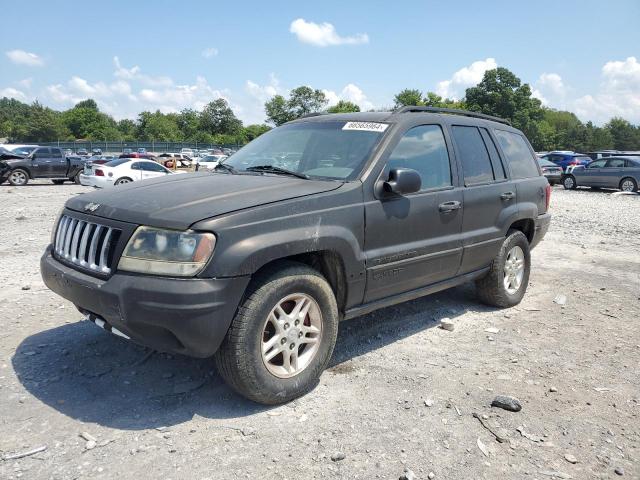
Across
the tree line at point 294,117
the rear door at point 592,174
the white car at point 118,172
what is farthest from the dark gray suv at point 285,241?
the tree line at point 294,117

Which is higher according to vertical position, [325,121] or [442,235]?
[325,121]

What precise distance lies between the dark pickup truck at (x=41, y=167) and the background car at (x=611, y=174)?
21537mm

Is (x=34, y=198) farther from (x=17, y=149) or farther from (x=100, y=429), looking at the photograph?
(x=100, y=429)

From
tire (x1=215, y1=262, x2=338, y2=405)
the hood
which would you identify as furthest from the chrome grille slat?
tire (x1=215, y1=262, x2=338, y2=405)

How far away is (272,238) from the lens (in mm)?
3031

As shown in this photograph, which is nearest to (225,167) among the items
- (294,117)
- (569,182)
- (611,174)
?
(611,174)

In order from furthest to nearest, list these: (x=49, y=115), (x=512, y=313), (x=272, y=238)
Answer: (x=49, y=115), (x=512, y=313), (x=272, y=238)

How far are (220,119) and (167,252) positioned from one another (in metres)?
106

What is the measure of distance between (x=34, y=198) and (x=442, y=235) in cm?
1475

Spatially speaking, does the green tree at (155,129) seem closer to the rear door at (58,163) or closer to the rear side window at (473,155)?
the rear door at (58,163)

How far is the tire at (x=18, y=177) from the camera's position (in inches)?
813

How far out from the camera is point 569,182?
23328mm

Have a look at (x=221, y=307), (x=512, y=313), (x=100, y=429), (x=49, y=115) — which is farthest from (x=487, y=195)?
(x=49, y=115)

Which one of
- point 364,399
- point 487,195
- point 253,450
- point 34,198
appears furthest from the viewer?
point 34,198
